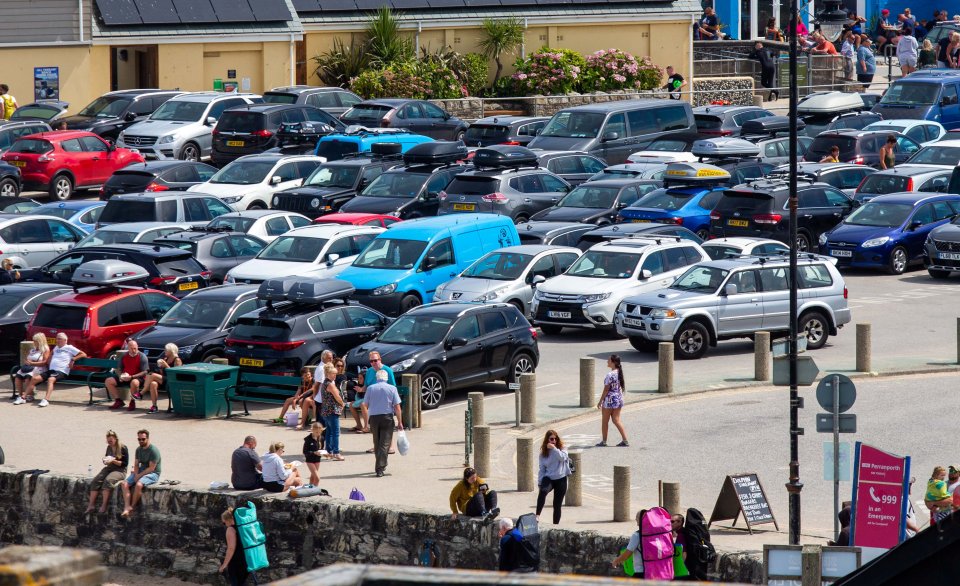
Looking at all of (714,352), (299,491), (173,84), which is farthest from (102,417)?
(173,84)

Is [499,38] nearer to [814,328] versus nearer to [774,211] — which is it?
[774,211]

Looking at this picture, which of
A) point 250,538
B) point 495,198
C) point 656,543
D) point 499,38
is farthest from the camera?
point 499,38

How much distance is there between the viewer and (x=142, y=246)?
29234mm

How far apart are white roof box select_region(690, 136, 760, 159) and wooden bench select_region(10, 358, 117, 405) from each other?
1674 cm

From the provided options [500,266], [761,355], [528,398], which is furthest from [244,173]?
[528,398]

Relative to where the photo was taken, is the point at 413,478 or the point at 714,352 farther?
the point at 714,352

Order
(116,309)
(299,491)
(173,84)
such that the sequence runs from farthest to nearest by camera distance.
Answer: (173,84) < (116,309) < (299,491)

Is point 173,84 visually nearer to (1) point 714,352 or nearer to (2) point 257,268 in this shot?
(2) point 257,268

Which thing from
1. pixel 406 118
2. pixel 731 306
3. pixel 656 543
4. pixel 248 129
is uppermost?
pixel 406 118

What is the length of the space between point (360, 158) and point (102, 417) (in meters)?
15.1

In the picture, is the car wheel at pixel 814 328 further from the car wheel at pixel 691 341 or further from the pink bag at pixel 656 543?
the pink bag at pixel 656 543

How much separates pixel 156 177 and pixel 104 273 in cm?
1177

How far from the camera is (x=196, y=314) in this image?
25.8m

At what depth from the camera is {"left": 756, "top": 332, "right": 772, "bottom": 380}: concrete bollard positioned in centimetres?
2478
